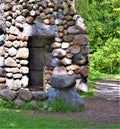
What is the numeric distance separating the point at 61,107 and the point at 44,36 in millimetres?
4651

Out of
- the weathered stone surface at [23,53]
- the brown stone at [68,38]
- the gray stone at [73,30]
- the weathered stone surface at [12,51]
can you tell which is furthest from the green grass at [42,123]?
the gray stone at [73,30]

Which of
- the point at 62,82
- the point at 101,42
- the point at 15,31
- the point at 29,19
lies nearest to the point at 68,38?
the point at 29,19

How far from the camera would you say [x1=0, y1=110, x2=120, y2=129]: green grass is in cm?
764

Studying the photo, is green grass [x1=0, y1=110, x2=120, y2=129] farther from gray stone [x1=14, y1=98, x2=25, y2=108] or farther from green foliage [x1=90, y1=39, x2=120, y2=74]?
green foliage [x1=90, y1=39, x2=120, y2=74]

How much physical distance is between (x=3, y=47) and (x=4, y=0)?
163 centimetres

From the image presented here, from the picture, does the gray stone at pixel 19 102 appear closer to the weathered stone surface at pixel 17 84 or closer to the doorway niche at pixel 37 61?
the weathered stone surface at pixel 17 84

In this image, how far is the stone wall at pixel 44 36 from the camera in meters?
14.1

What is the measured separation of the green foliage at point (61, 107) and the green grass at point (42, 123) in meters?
1.04

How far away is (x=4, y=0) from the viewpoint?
14.4m

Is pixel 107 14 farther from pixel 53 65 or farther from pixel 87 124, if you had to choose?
pixel 87 124

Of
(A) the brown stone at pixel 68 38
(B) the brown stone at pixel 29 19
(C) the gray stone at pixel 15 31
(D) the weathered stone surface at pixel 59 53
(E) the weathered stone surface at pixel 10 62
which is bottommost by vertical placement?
(E) the weathered stone surface at pixel 10 62

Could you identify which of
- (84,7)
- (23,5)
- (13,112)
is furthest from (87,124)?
(84,7)

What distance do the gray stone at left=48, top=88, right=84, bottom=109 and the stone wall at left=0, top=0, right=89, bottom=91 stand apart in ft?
11.9

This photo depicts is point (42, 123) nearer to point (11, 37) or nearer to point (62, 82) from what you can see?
point (62, 82)
